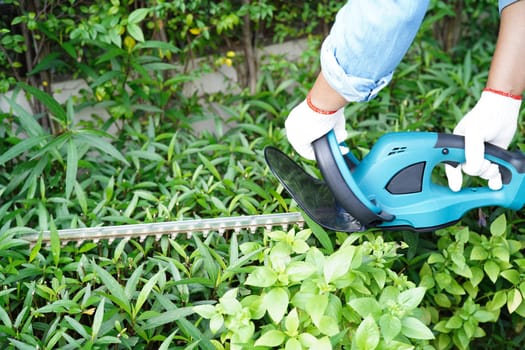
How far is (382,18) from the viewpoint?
4.42 feet

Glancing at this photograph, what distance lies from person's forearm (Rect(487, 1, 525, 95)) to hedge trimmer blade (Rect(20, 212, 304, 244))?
0.75 m

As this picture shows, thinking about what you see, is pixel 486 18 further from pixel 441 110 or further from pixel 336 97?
pixel 336 97

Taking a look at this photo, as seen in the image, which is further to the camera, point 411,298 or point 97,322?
point 97,322

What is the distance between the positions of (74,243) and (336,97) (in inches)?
40.9

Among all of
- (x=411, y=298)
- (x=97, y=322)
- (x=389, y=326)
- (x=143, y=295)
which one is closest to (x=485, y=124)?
(x=411, y=298)

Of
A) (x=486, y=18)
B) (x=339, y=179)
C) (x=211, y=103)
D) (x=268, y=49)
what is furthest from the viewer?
(x=486, y=18)

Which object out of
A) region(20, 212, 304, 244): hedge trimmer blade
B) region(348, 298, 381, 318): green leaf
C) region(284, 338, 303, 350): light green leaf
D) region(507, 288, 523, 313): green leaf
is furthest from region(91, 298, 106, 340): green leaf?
region(507, 288, 523, 313): green leaf

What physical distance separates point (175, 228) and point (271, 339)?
2.36ft

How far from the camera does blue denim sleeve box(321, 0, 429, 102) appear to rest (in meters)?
1.35

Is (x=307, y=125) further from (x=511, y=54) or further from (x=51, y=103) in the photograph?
(x=51, y=103)

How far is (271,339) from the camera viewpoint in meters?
1.35

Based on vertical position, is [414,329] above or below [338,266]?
below

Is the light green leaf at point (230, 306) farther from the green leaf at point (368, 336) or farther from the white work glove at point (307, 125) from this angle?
the white work glove at point (307, 125)

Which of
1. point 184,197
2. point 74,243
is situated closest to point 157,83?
point 184,197
